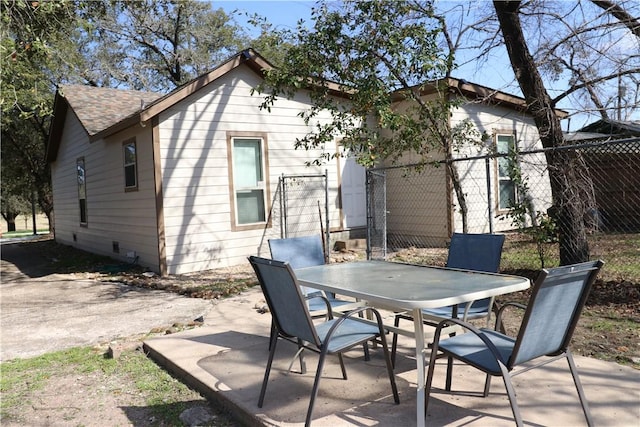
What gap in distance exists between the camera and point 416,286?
10.2ft

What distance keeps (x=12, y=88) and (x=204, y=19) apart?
63.8ft

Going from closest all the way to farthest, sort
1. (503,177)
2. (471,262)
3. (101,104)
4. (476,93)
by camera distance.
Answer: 1. (471,262)
2. (476,93)
3. (503,177)
4. (101,104)

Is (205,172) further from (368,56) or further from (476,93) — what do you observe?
(476,93)

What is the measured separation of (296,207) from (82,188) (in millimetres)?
7176

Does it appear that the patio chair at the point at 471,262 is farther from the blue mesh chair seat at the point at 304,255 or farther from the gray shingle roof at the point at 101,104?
the gray shingle roof at the point at 101,104

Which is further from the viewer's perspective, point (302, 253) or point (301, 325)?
point (302, 253)

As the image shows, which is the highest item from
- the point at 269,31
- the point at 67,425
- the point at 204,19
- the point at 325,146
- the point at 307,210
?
the point at 204,19

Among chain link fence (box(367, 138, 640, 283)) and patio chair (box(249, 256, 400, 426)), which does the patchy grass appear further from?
chain link fence (box(367, 138, 640, 283))

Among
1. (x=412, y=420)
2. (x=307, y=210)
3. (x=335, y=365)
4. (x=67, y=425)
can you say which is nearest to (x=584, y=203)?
(x=335, y=365)

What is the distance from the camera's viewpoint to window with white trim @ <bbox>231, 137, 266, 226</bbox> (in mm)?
9891

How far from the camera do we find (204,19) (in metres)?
23.7

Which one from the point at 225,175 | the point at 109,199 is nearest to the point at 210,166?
the point at 225,175

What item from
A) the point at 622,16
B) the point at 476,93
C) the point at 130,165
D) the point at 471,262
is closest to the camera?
the point at 471,262

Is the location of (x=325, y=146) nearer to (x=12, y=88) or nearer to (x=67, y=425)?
(x=12, y=88)
